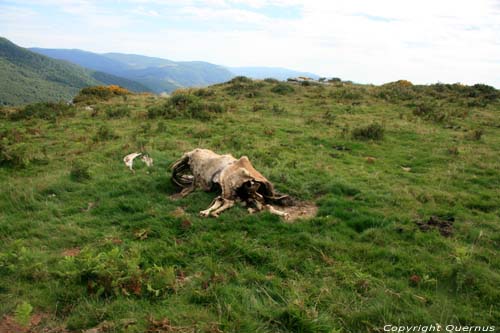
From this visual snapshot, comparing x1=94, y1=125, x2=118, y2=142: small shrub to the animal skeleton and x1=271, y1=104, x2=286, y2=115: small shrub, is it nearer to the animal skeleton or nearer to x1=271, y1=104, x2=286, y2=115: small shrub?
the animal skeleton

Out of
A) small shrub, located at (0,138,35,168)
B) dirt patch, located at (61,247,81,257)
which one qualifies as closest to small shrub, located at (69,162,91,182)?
small shrub, located at (0,138,35,168)

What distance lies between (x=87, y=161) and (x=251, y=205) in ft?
19.0

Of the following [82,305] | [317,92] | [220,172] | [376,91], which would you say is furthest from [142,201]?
[376,91]

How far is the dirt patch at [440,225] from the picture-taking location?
6.11 meters

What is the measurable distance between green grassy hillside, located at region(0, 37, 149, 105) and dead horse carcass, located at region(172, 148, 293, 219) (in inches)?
3560

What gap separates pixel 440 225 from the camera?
6359mm

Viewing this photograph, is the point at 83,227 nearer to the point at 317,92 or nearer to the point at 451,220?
the point at 451,220

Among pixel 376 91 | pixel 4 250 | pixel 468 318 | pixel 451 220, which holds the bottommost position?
pixel 4 250

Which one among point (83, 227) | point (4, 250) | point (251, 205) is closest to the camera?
point (4, 250)

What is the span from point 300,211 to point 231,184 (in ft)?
5.01

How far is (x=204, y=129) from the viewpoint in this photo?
14.0 m

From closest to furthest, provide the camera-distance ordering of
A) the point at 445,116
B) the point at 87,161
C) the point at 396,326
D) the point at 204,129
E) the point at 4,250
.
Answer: the point at 396,326
the point at 4,250
the point at 87,161
the point at 204,129
the point at 445,116

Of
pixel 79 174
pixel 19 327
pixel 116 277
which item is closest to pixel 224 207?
pixel 116 277

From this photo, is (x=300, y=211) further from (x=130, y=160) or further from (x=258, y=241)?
(x=130, y=160)
